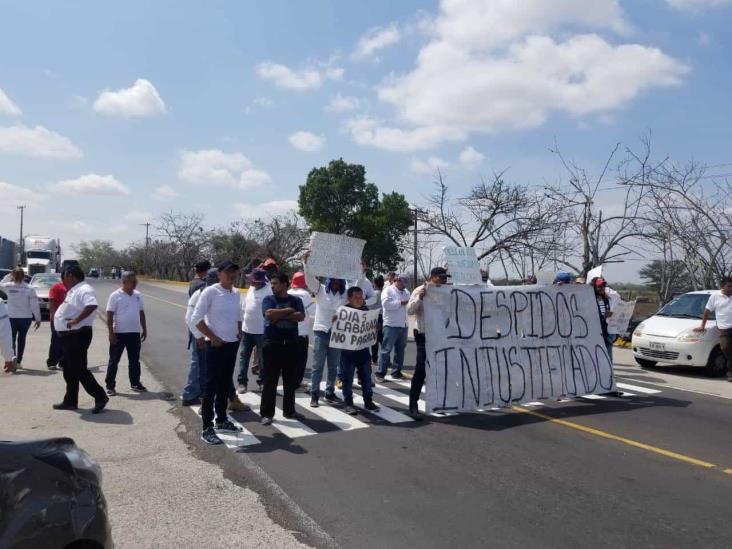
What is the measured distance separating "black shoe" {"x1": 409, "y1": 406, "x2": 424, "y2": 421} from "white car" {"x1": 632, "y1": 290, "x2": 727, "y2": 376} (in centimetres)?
690

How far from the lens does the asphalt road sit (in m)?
4.38

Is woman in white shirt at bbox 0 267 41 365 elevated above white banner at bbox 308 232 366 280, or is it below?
below

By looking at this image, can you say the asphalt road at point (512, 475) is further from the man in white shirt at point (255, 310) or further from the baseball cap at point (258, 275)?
the baseball cap at point (258, 275)

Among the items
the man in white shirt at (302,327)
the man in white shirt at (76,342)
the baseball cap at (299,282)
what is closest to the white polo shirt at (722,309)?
the man in white shirt at (302,327)

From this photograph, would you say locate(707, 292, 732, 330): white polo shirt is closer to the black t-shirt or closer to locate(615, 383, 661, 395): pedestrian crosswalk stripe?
locate(615, 383, 661, 395): pedestrian crosswalk stripe

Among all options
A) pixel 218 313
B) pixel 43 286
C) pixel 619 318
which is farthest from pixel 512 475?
pixel 43 286

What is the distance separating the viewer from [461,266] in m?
8.78

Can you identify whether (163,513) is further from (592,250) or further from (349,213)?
(349,213)

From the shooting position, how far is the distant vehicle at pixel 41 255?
38.1 meters

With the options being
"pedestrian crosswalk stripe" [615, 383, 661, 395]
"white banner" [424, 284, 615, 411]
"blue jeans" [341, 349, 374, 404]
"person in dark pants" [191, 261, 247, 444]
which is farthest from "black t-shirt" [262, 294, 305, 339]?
"pedestrian crosswalk stripe" [615, 383, 661, 395]

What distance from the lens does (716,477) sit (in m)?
5.59

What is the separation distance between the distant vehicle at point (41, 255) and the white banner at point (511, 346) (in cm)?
3686

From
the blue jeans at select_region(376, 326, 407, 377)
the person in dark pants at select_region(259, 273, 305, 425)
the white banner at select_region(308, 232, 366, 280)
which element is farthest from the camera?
the blue jeans at select_region(376, 326, 407, 377)

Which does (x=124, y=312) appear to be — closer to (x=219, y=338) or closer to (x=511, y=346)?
(x=219, y=338)
